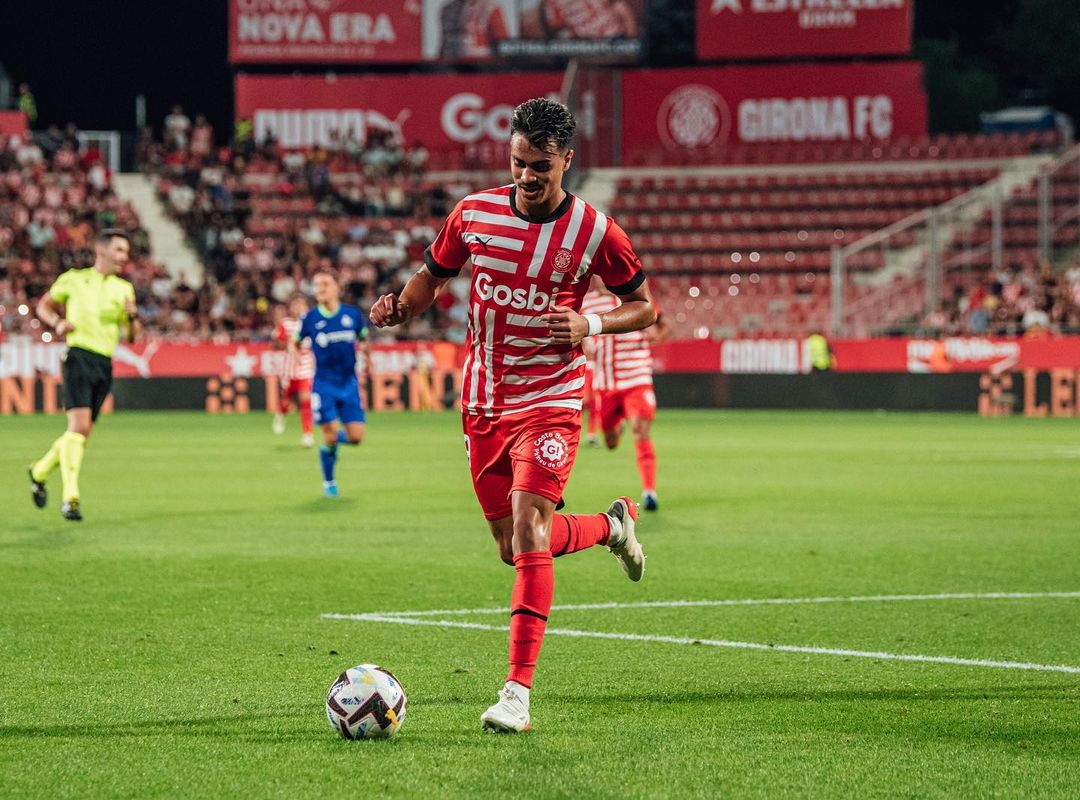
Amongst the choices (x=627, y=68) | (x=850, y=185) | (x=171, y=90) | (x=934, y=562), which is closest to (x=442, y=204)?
(x=627, y=68)

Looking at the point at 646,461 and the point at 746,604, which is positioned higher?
the point at 646,461

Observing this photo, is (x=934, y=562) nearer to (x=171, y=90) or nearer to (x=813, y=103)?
(x=813, y=103)

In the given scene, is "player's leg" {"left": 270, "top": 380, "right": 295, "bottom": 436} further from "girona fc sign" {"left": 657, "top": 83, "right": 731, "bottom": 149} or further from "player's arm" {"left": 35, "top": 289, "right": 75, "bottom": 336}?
"girona fc sign" {"left": 657, "top": 83, "right": 731, "bottom": 149}

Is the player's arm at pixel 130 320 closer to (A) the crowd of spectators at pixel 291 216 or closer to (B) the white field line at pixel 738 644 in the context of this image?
(B) the white field line at pixel 738 644

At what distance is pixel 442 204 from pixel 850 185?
33.8 ft

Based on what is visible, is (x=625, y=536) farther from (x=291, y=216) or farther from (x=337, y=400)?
(x=291, y=216)

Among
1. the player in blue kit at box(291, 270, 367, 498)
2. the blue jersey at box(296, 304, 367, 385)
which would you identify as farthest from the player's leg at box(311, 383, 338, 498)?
the blue jersey at box(296, 304, 367, 385)

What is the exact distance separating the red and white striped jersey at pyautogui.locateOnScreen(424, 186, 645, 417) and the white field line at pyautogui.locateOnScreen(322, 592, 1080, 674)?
1711 mm

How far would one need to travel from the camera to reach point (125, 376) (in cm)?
3347

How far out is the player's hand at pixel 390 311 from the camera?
6.56 metres

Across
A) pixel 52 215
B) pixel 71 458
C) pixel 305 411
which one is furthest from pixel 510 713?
pixel 52 215

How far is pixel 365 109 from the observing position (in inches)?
1822

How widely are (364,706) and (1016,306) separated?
29.1 m

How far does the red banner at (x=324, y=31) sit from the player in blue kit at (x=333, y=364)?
29816 millimetres
